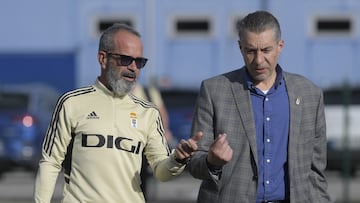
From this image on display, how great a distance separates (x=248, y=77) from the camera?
5.83m

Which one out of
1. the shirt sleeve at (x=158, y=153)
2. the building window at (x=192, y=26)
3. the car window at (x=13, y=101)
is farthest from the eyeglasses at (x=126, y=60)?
the building window at (x=192, y=26)

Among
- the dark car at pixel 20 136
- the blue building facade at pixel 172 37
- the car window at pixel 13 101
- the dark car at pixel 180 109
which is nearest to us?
the dark car at pixel 180 109

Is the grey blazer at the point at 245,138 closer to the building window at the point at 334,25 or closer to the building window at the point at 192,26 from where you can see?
the building window at the point at 334,25

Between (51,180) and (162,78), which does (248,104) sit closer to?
(51,180)

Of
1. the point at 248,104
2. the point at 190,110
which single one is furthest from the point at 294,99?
the point at 190,110

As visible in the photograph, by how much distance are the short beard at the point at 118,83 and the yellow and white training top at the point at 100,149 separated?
0.08 m

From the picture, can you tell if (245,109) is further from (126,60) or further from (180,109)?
(180,109)

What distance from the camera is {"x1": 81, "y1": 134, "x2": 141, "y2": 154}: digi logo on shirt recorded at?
221 inches

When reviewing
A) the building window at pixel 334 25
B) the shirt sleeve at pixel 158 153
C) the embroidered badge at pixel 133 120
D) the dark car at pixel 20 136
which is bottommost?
the dark car at pixel 20 136

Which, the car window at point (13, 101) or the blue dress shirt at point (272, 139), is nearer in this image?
the blue dress shirt at point (272, 139)

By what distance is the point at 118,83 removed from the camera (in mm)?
5680

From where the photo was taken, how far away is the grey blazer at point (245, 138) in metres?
5.66

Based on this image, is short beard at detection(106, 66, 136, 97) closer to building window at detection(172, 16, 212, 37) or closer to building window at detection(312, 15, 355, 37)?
building window at detection(312, 15, 355, 37)

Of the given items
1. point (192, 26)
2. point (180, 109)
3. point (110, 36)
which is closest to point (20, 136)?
point (180, 109)
